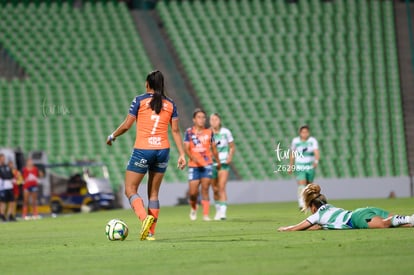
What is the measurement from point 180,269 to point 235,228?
A: 7753 mm

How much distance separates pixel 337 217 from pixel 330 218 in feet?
0.43

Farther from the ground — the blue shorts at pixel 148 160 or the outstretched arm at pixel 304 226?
the blue shorts at pixel 148 160

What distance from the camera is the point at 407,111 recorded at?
1628 inches

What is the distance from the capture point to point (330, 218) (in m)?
14.4

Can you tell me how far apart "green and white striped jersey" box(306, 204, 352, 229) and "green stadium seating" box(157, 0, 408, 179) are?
2325cm

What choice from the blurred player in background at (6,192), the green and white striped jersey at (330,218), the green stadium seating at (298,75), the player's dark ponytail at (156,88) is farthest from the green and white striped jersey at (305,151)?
the green stadium seating at (298,75)

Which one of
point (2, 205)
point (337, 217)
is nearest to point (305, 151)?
point (2, 205)

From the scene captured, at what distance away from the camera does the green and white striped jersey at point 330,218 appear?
1426cm

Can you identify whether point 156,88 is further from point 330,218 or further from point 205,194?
point 205,194

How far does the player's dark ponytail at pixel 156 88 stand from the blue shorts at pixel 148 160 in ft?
1.87

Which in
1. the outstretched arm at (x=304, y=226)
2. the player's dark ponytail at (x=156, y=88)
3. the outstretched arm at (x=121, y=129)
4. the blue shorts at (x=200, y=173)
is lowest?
the outstretched arm at (x=304, y=226)

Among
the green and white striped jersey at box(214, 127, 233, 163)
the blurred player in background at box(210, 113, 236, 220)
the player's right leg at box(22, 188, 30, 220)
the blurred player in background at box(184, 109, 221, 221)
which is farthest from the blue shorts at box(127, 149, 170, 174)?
the player's right leg at box(22, 188, 30, 220)

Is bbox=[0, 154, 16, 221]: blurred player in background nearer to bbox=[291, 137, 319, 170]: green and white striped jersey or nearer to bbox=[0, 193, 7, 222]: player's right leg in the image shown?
bbox=[0, 193, 7, 222]: player's right leg

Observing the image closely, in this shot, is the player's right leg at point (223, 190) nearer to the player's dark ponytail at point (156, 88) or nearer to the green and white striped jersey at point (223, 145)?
the green and white striped jersey at point (223, 145)
